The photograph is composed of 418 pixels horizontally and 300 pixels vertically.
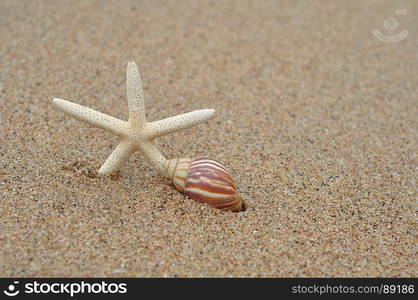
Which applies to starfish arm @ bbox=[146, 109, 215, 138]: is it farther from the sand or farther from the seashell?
the sand

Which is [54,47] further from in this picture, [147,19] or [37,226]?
[37,226]

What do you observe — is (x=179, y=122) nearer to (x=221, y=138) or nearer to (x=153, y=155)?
(x=153, y=155)

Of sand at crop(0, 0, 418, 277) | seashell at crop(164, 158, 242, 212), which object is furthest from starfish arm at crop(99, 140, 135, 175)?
seashell at crop(164, 158, 242, 212)

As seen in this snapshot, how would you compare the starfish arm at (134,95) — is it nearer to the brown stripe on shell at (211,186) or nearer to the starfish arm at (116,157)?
the starfish arm at (116,157)

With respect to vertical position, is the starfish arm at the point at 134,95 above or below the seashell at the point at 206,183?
above

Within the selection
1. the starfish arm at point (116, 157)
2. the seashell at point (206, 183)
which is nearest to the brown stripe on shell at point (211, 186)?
the seashell at point (206, 183)

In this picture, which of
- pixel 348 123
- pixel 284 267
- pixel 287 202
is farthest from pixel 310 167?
pixel 284 267
